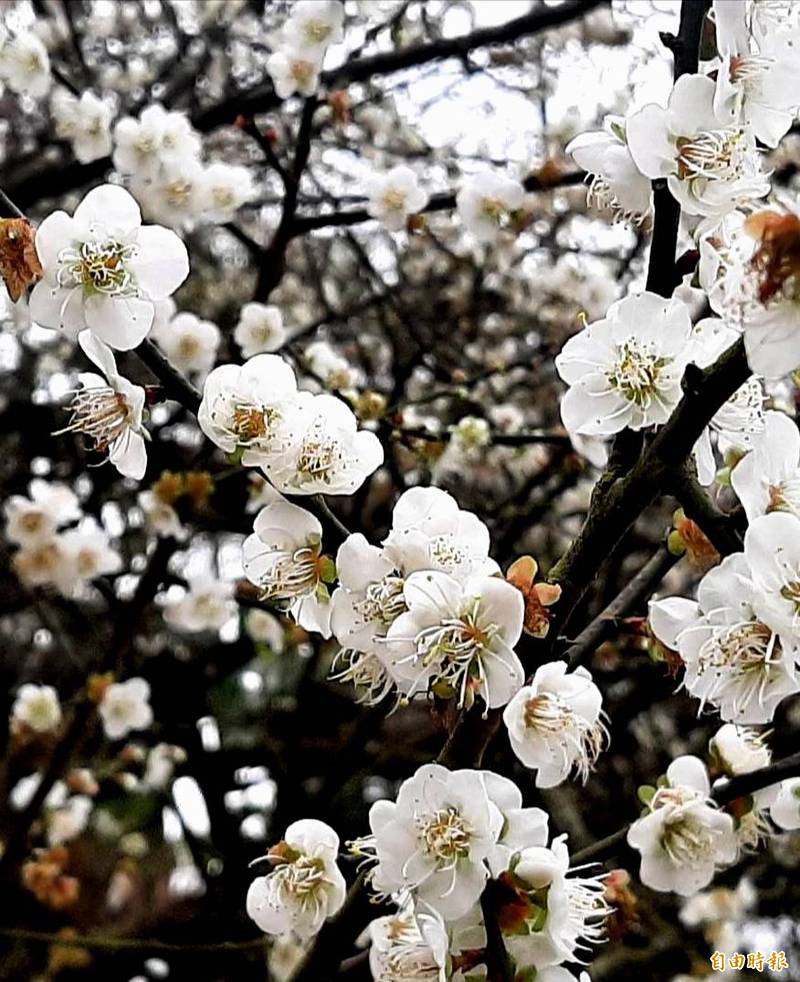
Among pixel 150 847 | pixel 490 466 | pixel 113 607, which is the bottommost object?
pixel 150 847

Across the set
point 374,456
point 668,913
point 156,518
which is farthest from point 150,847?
point 374,456

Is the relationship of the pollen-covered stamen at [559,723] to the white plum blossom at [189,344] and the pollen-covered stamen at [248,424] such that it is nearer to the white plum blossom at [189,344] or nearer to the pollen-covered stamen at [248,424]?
the pollen-covered stamen at [248,424]

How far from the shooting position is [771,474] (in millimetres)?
748

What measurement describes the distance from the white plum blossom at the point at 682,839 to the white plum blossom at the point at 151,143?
1.55 m

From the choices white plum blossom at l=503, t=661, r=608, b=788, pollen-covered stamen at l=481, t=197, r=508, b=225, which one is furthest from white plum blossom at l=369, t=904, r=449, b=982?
pollen-covered stamen at l=481, t=197, r=508, b=225

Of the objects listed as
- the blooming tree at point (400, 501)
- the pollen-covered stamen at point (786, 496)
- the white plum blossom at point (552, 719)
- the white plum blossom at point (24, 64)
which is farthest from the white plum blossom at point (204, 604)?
the pollen-covered stamen at point (786, 496)

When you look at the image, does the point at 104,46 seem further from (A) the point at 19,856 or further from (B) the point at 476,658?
(B) the point at 476,658

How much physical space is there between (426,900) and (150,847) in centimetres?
387

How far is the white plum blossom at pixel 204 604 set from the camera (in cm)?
259

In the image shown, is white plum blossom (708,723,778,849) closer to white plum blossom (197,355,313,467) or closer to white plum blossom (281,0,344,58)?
white plum blossom (197,355,313,467)

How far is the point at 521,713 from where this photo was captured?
2.48 feet

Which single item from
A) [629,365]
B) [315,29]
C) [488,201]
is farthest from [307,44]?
[629,365]

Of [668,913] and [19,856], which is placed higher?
[19,856]

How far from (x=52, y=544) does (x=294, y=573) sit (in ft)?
5.75
